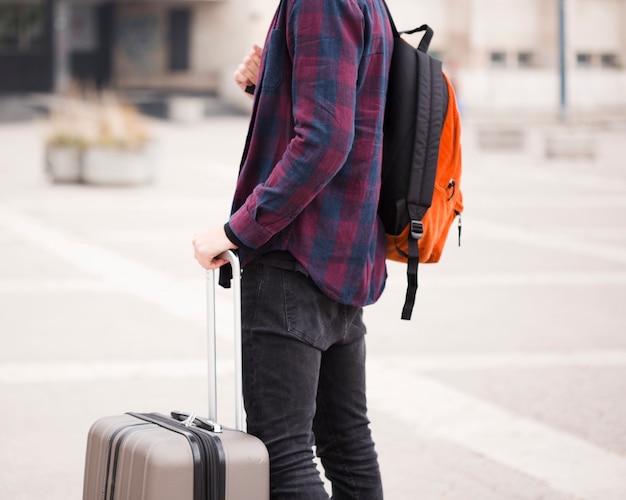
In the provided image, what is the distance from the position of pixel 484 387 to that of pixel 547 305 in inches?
84.4

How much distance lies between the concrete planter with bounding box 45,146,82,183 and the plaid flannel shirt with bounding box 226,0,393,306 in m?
12.6

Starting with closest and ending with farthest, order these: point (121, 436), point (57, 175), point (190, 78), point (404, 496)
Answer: point (121, 436) < point (404, 496) < point (57, 175) < point (190, 78)

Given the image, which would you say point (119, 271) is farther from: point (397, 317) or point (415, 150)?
point (415, 150)

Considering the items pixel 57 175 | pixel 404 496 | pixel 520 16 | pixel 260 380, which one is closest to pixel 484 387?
pixel 404 496

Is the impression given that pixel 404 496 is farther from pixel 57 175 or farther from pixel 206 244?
pixel 57 175

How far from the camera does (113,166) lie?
14570 mm

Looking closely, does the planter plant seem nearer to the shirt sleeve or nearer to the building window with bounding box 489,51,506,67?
the shirt sleeve

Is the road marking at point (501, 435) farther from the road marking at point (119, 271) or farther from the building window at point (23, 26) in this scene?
the building window at point (23, 26)

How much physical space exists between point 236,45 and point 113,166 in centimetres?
2549

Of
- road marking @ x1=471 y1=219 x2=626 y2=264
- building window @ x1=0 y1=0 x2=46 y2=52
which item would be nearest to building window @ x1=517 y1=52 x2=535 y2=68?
building window @ x1=0 y1=0 x2=46 y2=52

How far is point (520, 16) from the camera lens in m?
42.7

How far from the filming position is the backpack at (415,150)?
97.0 inches

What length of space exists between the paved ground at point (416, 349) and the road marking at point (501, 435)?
0.04 ft

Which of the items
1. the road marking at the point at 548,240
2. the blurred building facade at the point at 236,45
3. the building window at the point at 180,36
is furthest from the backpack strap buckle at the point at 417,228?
the building window at the point at 180,36
